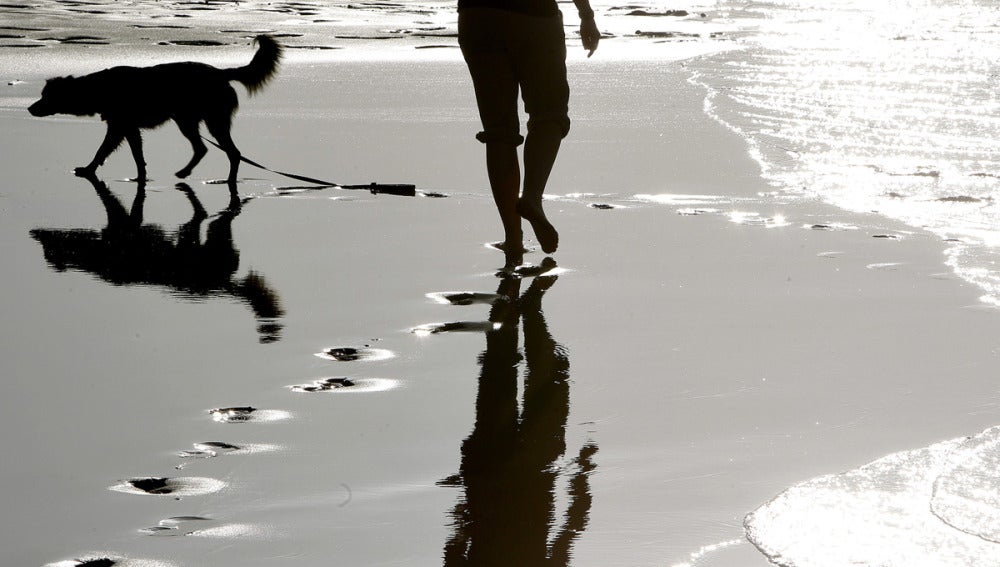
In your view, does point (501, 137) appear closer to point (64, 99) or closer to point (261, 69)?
point (261, 69)

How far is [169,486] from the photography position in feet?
8.59

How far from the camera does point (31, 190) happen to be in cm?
692

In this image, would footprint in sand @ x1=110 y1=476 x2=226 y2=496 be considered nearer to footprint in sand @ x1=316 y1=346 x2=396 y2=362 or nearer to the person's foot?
footprint in sand @ x1=316 y1=346 x2=396 y2=362

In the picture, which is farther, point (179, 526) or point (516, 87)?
point (516, 87)

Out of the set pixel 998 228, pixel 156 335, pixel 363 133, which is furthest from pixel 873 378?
pixel 363 133

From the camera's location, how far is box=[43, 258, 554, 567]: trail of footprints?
2.35 metres

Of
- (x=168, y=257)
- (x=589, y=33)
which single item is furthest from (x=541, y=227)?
(x=168, y=257)

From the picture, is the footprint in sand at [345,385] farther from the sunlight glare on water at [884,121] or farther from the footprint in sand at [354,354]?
the sunlight glare on water at [884,121]

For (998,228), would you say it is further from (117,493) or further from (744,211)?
(117,493)

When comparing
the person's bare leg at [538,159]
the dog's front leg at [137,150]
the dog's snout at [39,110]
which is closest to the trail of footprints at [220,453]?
the person's bare leg at [538,159]

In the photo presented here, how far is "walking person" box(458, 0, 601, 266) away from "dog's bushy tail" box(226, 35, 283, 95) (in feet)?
10.1

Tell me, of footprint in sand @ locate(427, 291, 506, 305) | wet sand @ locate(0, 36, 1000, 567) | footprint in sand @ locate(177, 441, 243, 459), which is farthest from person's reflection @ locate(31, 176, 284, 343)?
footprint in sand @ locate(177, 441, 243, 459)

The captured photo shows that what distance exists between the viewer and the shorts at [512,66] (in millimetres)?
4922

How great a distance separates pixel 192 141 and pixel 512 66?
356 centimetres
